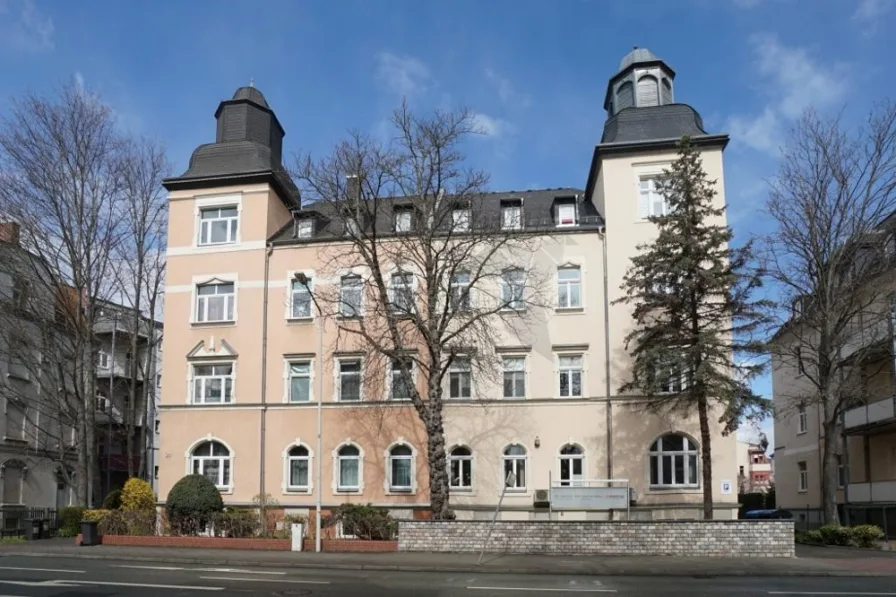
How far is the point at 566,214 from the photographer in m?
31.3

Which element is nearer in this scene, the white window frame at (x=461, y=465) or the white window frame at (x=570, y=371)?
the white window frame at (x=461, y=465)

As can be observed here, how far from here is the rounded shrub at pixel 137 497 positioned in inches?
1123

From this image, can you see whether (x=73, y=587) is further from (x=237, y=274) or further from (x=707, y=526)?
(x=237, y=274)

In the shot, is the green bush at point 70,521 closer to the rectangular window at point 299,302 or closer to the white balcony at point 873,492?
the rectangular window at point 299,302

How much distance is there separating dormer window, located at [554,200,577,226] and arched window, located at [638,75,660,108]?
4978 mm

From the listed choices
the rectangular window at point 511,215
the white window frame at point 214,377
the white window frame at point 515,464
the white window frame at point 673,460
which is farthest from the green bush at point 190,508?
the white window frame at point 673,460

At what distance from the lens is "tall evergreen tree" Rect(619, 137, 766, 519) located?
23.6 meters

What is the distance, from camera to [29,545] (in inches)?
1023

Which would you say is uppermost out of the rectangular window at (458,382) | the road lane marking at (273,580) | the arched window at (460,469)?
the rectangular window at (458,382)

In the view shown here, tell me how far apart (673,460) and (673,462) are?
2.7 inches

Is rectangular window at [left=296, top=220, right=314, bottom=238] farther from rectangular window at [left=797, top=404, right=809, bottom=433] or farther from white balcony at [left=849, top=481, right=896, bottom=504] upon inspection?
rectangular window at [left=797, top=404, right=809, bottom=433]

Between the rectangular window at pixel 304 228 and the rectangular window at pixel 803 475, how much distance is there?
93.4 ft

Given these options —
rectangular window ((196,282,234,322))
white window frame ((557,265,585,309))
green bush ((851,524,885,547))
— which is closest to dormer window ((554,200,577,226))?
white window frame ((557,265,585,309))

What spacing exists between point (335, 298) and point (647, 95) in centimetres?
1489
